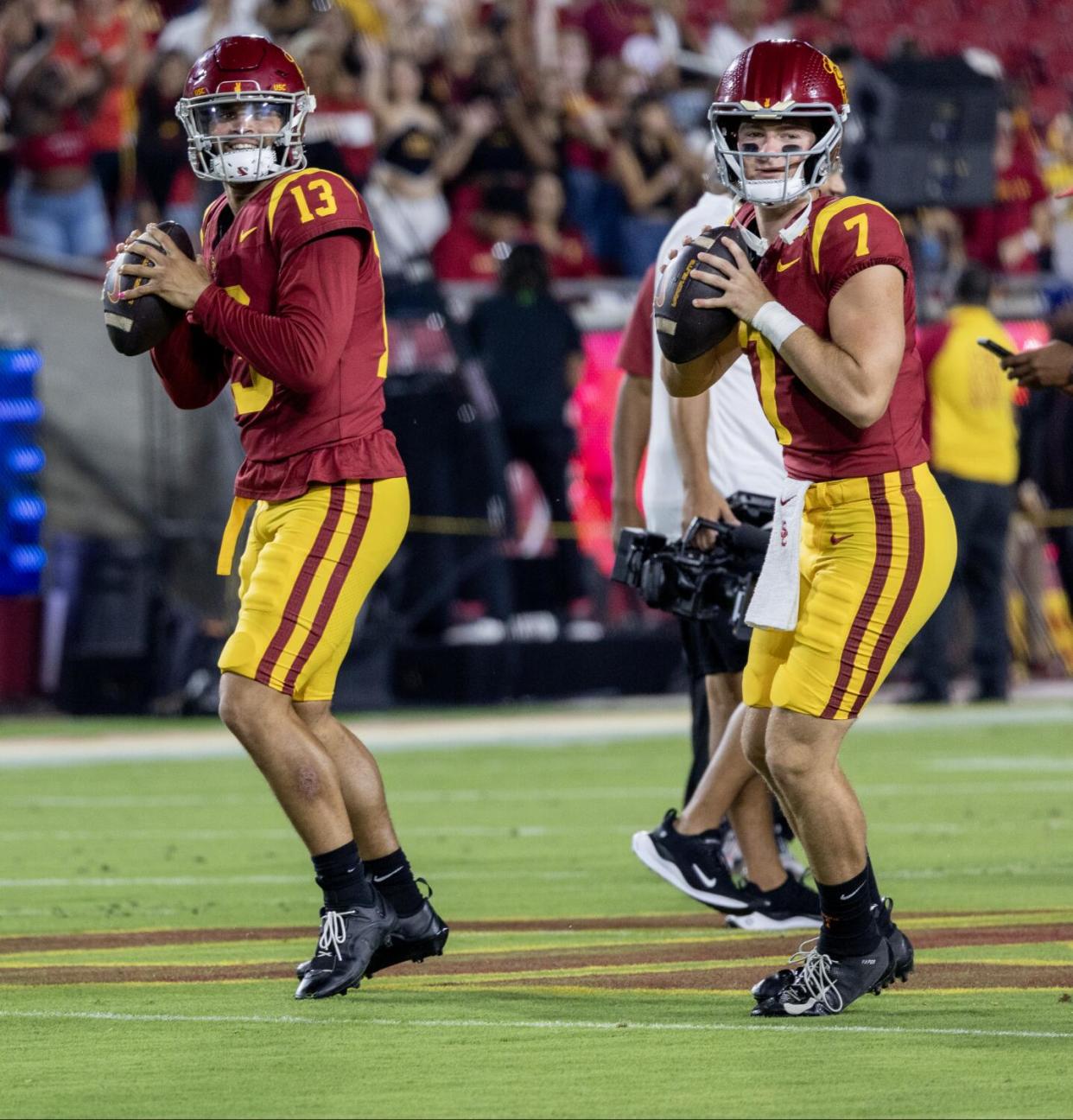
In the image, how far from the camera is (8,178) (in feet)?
48.9

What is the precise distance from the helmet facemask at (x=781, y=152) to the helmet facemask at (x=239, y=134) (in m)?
1.07

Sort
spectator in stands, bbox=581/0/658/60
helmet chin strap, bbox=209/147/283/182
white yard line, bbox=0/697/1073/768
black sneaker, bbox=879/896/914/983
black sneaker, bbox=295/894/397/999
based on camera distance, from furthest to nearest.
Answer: spectator in stands, bbox=581/0/658/60, white yard line, bbox=0/697/1073/768, helmet chin strap, bbox=209/147/283/182, black sneaker, bbox=295/894/397/999, black sneaker, bbox=879/896/914/983

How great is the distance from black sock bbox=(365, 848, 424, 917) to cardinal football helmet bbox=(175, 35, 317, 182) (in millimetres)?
1661

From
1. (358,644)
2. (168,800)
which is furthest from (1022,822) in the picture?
(358,644)

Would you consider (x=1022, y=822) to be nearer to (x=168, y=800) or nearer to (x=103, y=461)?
(x=168, y=800)

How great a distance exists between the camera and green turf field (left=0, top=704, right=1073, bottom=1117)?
14.0 ft

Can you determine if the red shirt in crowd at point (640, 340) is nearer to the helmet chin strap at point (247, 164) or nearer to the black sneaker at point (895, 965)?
the helmet chin strap at point (247, 164)

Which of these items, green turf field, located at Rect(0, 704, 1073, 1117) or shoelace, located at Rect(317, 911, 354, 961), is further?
shoelace, located at Rect(317, 911, 354, 961)

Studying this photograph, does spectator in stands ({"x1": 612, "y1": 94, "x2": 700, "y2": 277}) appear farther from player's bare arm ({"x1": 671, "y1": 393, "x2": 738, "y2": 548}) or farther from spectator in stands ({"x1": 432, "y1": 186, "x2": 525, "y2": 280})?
player's bare arm ({"x1": 671, "y1": 393, "x2": 738, "y2": 548})

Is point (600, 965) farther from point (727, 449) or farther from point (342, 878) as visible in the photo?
point (727, 449)

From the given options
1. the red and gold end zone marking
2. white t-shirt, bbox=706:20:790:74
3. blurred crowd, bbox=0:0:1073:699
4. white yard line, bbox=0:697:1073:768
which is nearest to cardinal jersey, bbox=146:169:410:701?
the red and gold end zone marking

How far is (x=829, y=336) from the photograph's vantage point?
5039 millimetres

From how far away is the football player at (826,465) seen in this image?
4.94 metres

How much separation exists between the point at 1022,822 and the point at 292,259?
4.54 meters
